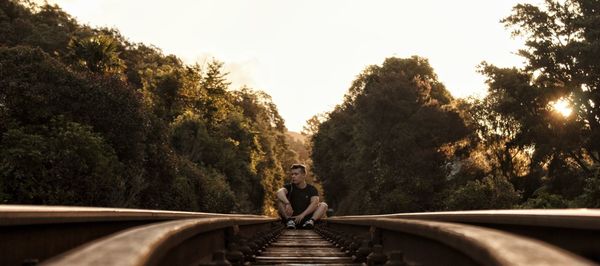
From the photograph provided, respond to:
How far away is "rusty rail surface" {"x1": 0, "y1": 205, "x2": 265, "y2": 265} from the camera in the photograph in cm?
277

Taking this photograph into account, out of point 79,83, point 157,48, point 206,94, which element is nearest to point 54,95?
point 79,83

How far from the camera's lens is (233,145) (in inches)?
2190

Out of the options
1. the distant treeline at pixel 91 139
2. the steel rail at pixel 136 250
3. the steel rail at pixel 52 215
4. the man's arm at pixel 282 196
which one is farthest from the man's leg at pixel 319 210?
the distant treeline at pixel 91 139

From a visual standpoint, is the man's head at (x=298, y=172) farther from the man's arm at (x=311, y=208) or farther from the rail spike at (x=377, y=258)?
the rail spike at (x=377, y=258)

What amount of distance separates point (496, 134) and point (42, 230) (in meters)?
50.3

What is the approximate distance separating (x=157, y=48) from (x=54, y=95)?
5908cm

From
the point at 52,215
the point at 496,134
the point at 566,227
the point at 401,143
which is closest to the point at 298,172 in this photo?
the point at 52,215

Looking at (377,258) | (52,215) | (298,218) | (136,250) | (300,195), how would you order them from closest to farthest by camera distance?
(136,250) < (52,215) < (377,258) < (300,195) < (298,218)

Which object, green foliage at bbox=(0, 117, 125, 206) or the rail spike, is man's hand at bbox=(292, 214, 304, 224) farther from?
green foliage at bbox=(0, 117, 125, 206)

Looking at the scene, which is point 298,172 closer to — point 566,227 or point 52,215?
point 52,215

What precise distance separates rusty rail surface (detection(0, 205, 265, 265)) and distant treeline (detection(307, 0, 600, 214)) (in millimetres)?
27054

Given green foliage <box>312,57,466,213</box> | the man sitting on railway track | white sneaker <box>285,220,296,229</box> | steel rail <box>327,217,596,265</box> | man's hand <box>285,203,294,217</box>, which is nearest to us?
steel rail <box>327,217,596,265</box>

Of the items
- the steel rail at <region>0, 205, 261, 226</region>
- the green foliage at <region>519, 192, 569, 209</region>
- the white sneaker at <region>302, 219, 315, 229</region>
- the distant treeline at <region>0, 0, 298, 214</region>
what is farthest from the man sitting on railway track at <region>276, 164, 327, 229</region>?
the green foliage at <region>519, 192, 569, 209</region>

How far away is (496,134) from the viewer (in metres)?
51.1
